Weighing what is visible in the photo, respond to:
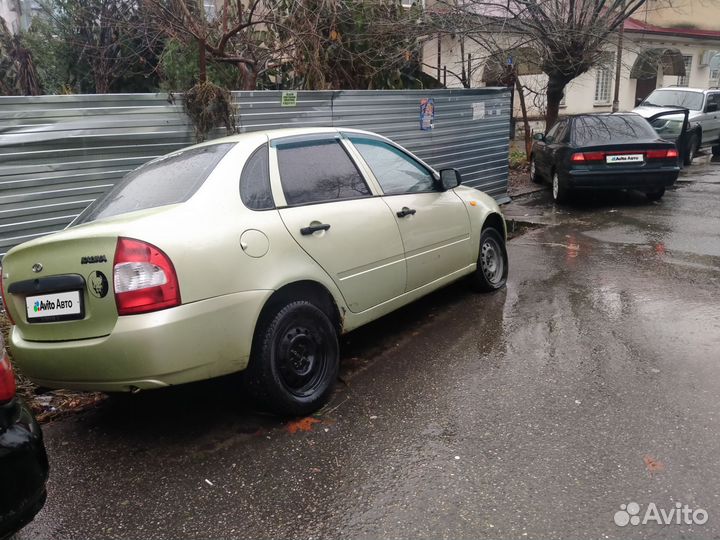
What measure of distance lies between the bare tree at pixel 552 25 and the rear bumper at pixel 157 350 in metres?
10.6

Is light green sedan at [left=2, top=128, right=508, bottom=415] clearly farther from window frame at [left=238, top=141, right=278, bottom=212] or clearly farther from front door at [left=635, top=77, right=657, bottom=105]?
front door at [left=635, top=77, right=657, bottom=105]

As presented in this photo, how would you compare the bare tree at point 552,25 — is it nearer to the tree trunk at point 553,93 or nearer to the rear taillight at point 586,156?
the tree trunk at point 553,93

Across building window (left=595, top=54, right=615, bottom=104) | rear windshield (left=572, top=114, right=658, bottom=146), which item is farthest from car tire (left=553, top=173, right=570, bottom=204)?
building window (left=595, top=54, right=615, bottom=104)

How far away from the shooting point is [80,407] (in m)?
4.08

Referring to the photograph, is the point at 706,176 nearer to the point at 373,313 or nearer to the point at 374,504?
the point at 373,313

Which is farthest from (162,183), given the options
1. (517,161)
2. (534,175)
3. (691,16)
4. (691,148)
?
(691,16)

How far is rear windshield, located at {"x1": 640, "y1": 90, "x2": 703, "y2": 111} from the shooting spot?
54.9 feet

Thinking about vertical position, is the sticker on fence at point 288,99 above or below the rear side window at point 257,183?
above

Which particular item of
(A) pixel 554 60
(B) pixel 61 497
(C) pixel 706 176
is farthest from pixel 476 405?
(C) pixel 706 176

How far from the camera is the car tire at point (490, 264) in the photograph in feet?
19.0

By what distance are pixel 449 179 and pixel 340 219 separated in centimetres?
148

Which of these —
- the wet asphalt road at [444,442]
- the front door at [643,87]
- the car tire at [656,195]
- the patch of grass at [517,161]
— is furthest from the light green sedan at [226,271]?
the front door at [643,87]

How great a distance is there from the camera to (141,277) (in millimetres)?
2998

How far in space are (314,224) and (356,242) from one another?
382 mm
